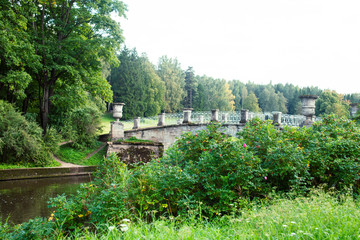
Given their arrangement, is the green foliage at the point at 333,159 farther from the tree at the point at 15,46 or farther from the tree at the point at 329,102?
the tree at the point at 329,102

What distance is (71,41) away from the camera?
599 inches

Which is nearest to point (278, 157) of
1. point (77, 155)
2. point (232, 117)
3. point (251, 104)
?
point (232, 117)

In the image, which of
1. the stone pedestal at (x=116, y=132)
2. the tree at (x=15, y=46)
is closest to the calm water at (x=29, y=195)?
the stone pedestal at (x=116, y=132)

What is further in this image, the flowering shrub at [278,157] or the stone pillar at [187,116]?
the stone pillar at [187,116]

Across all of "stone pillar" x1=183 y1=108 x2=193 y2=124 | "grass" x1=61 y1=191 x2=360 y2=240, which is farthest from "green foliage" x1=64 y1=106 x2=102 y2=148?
"grass" x1=61 y1=191 x2=360 y2=240

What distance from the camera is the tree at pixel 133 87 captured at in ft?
111

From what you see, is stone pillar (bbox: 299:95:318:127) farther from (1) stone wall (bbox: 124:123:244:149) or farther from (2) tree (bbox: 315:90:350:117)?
(2) tree (bbox: 315:90:350:117)

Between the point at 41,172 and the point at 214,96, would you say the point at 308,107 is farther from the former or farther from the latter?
the point at 214,96

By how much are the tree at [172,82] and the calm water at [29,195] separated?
100 ft

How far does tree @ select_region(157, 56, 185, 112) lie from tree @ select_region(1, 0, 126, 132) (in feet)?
82.7

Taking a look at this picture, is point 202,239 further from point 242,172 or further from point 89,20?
point 89,20

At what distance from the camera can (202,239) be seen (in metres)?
2.51

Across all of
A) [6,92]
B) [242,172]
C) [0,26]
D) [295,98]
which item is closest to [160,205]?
[242,172]

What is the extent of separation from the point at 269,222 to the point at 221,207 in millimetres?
1142
